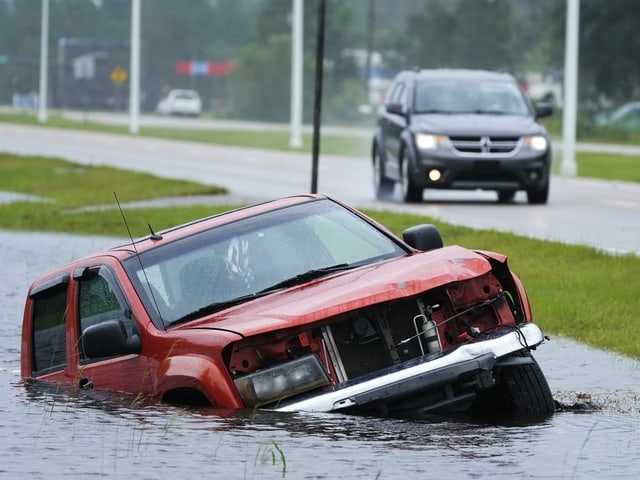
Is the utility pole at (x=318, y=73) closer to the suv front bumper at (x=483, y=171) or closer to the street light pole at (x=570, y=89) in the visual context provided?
the suv front bumper at (x=483, y=171)

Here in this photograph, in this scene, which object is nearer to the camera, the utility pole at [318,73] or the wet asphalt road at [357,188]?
the utility pole at [318,73]

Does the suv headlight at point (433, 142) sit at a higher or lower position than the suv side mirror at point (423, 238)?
lower

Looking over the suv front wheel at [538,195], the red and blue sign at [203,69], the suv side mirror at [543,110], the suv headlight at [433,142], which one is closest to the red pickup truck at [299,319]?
the suv headlight at [433,142]

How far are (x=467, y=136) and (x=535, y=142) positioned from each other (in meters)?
0.97

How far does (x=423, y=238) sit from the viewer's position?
34.0 feet

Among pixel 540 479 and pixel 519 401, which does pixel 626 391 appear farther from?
pixel 540 479

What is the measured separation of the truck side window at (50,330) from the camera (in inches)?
414

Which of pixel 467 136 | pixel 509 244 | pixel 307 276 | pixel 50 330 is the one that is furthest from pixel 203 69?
pixel 307 276

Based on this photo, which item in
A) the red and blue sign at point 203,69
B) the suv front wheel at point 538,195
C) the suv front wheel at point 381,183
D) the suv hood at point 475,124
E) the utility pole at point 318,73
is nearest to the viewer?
the utility pole at point 318,73

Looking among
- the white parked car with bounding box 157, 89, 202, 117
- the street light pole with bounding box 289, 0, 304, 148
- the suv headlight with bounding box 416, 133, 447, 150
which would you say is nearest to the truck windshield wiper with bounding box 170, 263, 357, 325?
the suv headlight with bounding box 416, 133, 447, 150

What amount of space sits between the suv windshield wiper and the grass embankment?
10.3ft

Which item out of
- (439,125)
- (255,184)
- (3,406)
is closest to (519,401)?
(3,406)

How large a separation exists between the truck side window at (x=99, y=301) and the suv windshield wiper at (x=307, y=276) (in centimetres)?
72

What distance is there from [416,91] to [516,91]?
4.73 feet
